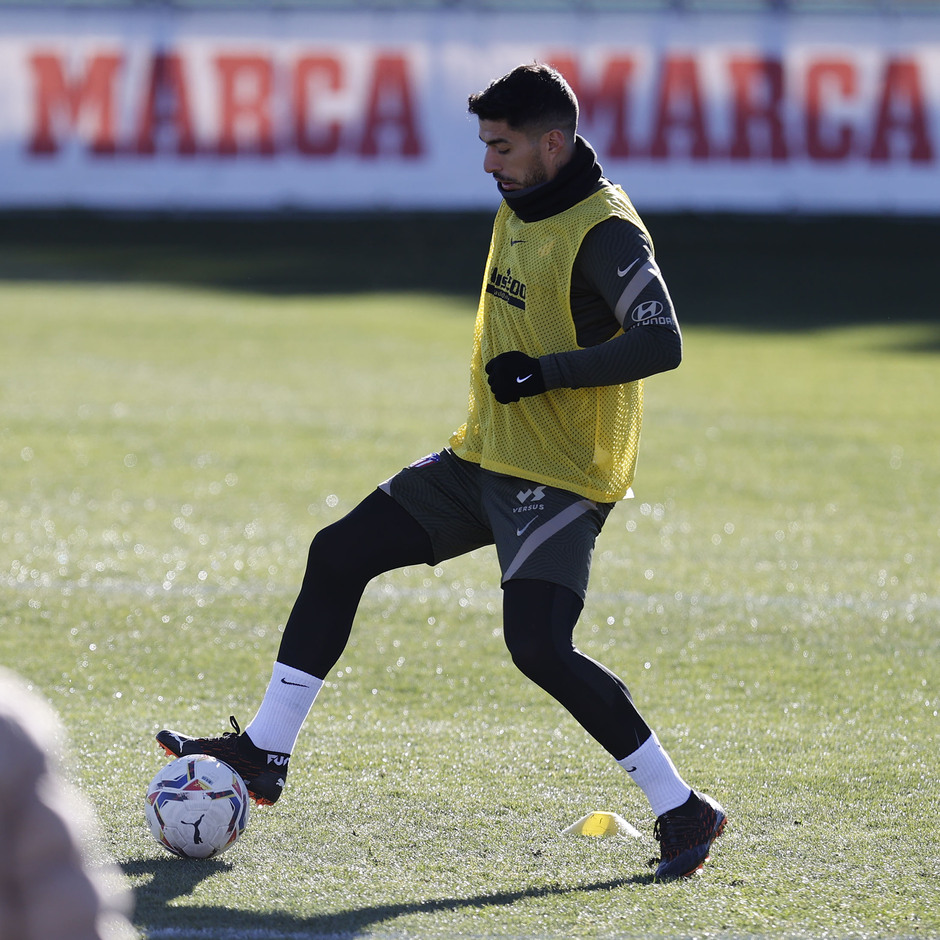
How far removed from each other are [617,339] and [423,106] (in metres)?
18.5

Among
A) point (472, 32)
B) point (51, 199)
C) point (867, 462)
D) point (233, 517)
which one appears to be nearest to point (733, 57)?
point (472, 32)

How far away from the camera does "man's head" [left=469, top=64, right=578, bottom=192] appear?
3855 millimetres

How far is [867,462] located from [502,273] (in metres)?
6.69

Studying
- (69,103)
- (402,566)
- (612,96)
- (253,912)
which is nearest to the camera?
(253,912)

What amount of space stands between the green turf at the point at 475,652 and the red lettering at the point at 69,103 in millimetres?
9180

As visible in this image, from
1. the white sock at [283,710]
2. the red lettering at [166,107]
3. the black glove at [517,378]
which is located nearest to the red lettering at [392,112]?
the red lettering at [166,107]

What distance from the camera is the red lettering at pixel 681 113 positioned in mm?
21203

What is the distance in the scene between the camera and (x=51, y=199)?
22.0m

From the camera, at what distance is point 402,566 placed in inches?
164

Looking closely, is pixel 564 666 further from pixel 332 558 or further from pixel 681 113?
pixel 681 113

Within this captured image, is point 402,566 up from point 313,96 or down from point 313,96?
down

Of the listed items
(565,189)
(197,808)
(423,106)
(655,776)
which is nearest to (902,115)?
(423,106)

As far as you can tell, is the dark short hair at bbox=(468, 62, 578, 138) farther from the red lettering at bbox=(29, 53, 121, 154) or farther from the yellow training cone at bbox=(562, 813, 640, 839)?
the red lettering at bbox=(29, 53, 121, 154)

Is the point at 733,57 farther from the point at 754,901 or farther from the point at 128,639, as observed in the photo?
the point at 754,901
